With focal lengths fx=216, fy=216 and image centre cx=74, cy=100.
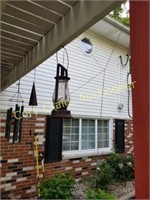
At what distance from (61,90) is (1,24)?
975 mm

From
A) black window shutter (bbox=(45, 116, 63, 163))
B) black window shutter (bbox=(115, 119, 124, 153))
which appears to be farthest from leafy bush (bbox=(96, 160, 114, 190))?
black window shutter (bbox=(115, 119, 124, 153))

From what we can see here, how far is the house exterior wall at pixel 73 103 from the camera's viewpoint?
506 cm

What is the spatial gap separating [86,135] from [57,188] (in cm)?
280

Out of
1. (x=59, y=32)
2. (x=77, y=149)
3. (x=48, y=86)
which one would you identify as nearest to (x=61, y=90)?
(x=59, y=32)

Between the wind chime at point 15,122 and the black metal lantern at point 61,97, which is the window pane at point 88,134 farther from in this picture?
the black metal lantern at point 61,97

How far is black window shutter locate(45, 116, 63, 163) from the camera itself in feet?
18.5

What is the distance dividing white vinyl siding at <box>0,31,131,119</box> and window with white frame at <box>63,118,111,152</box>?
0.89ft

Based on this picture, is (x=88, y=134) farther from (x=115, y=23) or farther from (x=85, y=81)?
(x=115, y=23)

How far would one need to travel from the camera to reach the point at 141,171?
965 millimetres

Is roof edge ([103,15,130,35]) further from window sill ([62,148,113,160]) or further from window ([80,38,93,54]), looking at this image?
window sill ([62,148,113,160])

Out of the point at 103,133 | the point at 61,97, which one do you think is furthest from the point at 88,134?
the point at 61,97

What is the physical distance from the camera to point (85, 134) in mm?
6793

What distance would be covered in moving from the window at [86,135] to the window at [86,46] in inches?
90.4

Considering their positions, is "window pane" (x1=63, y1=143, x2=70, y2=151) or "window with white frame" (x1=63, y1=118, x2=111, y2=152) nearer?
"window pane" (x1=63, y1=143, x2=70, y2=151)
